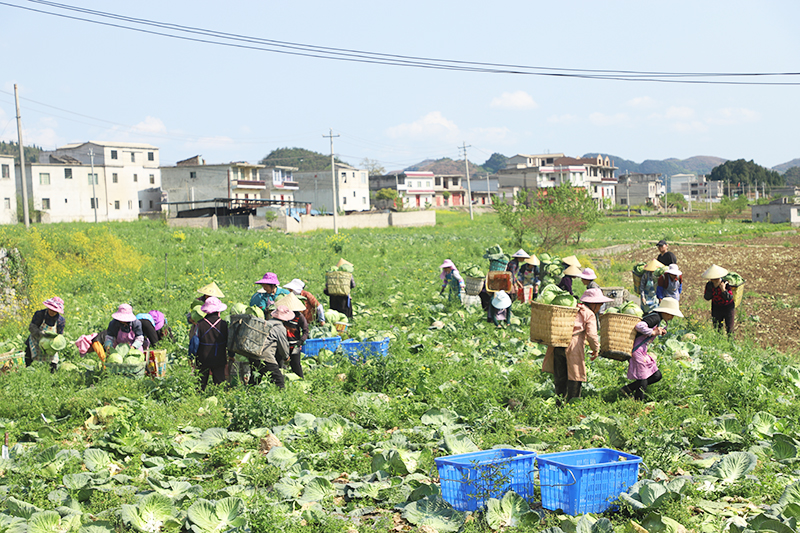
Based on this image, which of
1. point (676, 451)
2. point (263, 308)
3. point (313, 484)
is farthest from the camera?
point (263, 308)

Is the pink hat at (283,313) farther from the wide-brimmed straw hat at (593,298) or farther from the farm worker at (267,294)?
the wide-brimmed straw hat at (593,298)

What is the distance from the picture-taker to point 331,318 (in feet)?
37.6

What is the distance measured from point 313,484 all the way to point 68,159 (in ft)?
211

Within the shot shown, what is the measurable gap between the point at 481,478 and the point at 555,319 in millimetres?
2867

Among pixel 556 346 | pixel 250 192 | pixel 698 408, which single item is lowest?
pixel 698 408

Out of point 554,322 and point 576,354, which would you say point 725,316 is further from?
point 554,322

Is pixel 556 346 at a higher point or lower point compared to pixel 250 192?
lower

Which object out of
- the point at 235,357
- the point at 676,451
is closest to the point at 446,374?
the point at 235,357

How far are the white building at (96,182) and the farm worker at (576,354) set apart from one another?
5105 cm

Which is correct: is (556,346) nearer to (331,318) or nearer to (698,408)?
(698,408)

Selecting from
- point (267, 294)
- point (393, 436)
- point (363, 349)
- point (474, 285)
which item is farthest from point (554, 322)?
point (474, 285)

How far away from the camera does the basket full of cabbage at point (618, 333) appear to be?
24.0 feet

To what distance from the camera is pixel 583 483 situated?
14.9 ft

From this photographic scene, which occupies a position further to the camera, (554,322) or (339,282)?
(339,282)
